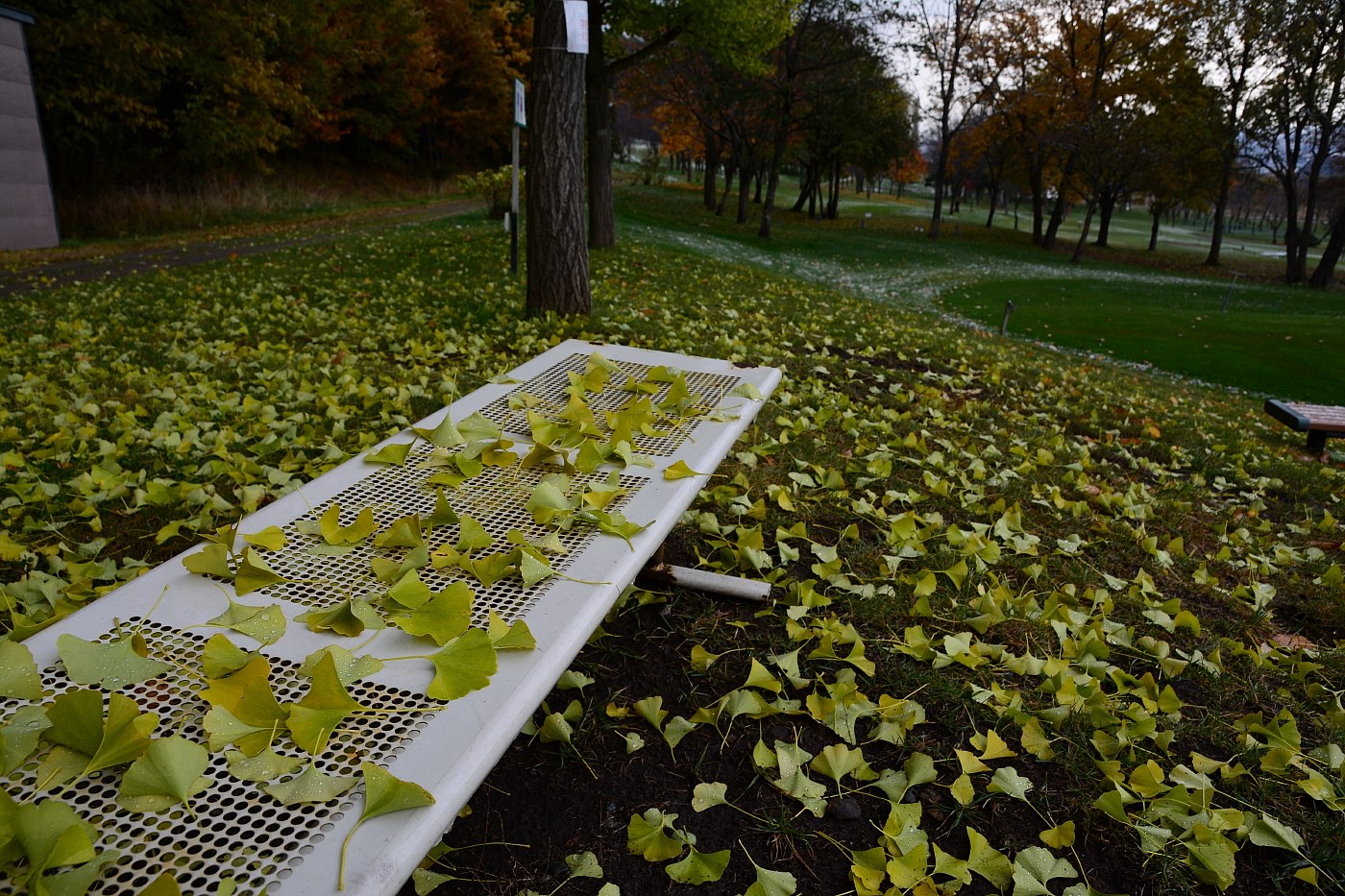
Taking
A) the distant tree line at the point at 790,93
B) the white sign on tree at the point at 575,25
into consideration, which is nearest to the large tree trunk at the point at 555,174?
the white sign on tree at the point at 575,25

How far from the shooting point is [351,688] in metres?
1.13

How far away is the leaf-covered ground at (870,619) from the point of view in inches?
64.9

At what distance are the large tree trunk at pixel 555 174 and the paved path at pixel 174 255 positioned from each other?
5683 millimetres

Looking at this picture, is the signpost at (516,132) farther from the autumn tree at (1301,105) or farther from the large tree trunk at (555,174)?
the autumn tree at (1301,105)

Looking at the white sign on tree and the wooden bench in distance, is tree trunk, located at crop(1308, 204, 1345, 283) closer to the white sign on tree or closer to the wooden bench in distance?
the wooden bench in distance

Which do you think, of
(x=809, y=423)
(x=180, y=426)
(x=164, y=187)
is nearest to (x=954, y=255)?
(x=164, y=187)

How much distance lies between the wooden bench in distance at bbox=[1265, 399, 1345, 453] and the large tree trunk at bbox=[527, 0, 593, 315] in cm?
558

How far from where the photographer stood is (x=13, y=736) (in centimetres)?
95

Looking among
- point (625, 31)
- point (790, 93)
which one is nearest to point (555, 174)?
point (625, 31)

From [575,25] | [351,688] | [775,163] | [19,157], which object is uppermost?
[775,163]

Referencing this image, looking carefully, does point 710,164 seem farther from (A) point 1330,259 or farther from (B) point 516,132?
(B) point 516,132

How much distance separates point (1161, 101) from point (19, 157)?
38995 mm

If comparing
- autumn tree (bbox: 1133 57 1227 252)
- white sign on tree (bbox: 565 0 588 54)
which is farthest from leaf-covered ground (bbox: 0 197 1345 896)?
autumn tree (bbox: 1133 57 1227 252)

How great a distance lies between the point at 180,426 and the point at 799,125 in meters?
27.6
